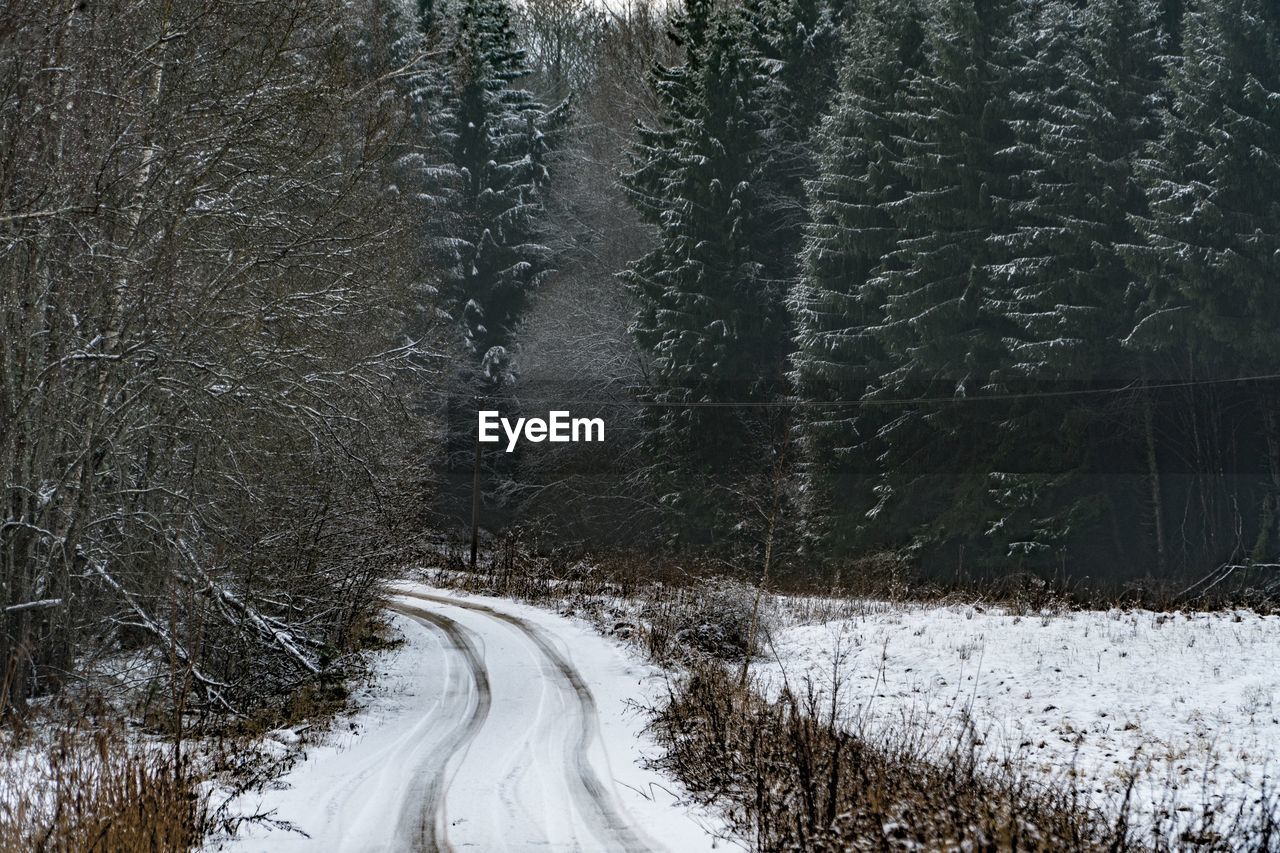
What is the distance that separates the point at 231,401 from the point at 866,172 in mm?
24937

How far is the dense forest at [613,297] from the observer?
1045cm

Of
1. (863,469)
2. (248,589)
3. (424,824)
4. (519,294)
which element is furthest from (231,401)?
(519,294)

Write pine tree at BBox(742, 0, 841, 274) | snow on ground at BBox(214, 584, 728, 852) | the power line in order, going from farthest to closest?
1. pine tree at BBox(742, 0, 841, 274)
2. the power line
3. snow on ground at BBox(214, 584, 728, 852)

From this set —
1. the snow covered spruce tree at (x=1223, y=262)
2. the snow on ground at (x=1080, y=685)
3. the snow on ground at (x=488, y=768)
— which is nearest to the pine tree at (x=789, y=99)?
the snow covered spruce tree at (x=1223, y=262)

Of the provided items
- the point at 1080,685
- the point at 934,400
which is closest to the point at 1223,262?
the point at 934,400

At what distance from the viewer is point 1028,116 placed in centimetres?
3131

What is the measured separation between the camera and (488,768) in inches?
376

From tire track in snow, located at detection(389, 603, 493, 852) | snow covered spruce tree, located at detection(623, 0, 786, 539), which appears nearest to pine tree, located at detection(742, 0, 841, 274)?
snow covered spruce tree, located at detection(623, 0, 786, 539)

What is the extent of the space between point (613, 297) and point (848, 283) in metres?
13.8

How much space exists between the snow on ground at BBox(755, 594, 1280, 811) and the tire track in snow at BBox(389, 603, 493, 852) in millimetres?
3270

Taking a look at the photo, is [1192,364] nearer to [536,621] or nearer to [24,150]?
[536,621]

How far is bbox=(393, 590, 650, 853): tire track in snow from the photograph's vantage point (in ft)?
25.1

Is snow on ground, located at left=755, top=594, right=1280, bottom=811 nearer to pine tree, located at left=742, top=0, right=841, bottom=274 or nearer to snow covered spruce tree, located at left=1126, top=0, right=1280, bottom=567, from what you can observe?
snow covered spruce tree, located at left=1126, top=0, right=1280, bottom=567

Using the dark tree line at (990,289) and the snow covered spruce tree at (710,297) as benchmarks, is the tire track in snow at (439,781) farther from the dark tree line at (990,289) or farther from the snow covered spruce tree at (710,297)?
the snow covered spruce tree at (710,297)
